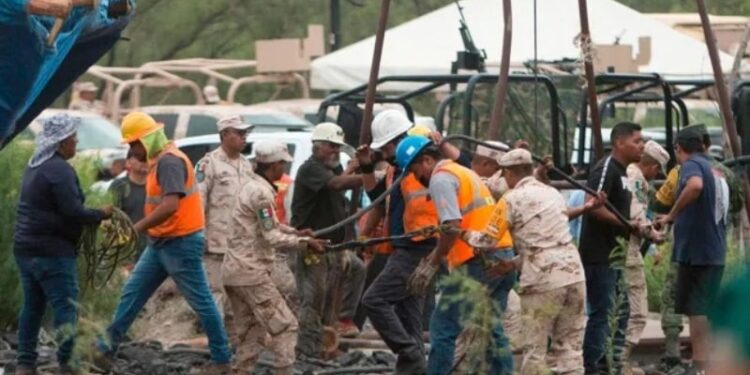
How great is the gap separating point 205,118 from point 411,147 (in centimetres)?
1489

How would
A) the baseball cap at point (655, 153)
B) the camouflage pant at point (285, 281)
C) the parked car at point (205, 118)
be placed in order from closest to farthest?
the baseball cap at point (655, 153) < the camouflage pant at point (285, 281) < the parked car at point (205, 118)

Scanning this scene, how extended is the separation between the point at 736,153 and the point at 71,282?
5.15 metres

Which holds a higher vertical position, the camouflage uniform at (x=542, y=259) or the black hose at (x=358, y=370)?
the camouflage uniform at (x=542, y=259)

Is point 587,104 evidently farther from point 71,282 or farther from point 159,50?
point 159,50

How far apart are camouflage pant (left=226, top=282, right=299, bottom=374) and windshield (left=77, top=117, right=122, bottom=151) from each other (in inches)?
557

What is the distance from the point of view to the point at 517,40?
2203 cm

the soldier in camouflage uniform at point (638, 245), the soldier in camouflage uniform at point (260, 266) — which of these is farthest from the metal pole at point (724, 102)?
the soldier in camouflage uniform at point (260, 266)

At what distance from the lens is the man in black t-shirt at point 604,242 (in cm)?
1193

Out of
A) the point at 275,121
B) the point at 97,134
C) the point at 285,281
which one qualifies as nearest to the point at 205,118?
the point at 275,121

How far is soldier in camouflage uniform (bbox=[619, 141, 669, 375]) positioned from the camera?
40.1 ft

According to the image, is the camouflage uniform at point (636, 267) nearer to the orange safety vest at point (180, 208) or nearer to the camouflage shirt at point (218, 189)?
the camouflage shirt at point (218, 189)

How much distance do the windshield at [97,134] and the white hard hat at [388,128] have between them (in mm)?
13568

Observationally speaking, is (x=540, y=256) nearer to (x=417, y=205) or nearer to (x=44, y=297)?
(x=417, y=205)

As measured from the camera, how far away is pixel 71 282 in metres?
11.3
